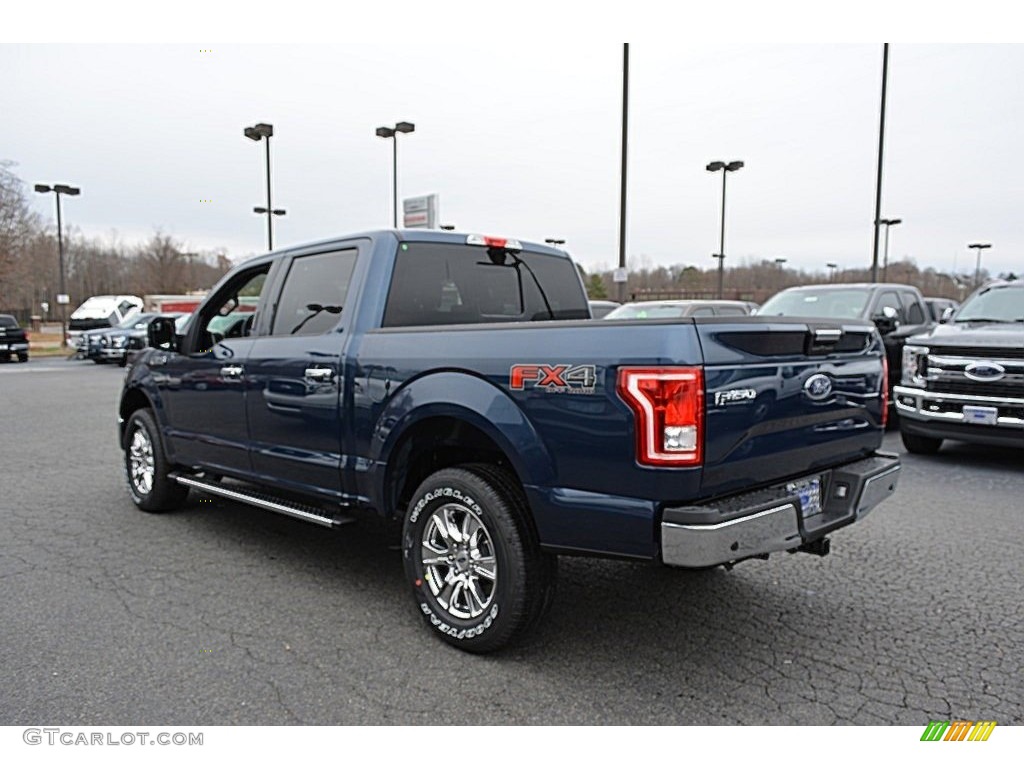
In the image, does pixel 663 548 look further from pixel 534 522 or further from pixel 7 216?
pixel 7 216

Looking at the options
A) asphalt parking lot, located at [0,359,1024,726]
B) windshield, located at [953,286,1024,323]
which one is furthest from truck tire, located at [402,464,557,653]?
windshield, located at [953,286,1024,323]

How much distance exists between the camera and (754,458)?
3.13m

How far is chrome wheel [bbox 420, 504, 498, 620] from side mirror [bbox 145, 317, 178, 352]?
9.74 ft

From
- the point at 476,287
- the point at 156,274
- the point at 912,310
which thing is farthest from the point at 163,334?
the point at 156,274

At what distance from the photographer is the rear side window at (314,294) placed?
14.4ft

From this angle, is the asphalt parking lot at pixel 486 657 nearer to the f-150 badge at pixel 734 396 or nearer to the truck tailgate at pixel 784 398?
the truck tailgate at pixel 784 398

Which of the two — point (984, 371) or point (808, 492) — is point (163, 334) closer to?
point (808, 492)

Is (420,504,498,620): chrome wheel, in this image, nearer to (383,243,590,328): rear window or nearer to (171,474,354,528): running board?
(171,474,354,528): running board

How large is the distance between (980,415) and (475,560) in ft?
19.8

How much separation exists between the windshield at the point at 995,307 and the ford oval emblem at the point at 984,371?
3.71ft

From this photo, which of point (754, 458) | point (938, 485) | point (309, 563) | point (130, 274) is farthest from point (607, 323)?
point (130, 274)

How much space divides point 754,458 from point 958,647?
4.85ft

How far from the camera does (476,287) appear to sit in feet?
15.3

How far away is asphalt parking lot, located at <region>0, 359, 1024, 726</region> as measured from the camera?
3.03 metres
